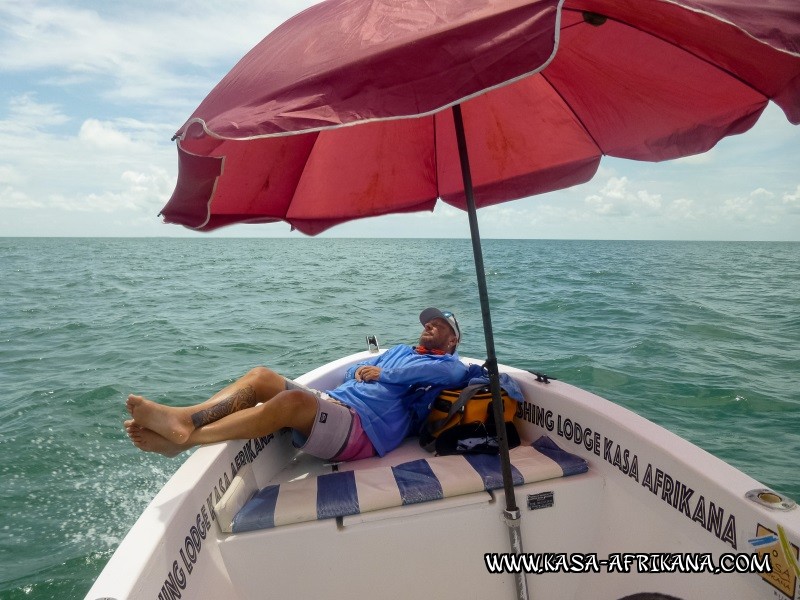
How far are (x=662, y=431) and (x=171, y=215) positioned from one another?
2251 mm

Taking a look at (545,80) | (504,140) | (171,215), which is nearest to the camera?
(171,215)

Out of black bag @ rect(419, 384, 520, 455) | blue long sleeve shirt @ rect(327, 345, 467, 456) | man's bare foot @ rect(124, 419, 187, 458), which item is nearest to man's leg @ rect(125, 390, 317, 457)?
man's bare foot @ rect(124, 419, 187, 458)

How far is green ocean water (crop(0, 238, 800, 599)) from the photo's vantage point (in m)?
4.45

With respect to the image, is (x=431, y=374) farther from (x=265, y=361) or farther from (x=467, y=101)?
(x=265, y=361)

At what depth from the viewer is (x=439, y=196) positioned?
3.57 meters

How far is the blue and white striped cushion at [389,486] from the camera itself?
2.25 meters

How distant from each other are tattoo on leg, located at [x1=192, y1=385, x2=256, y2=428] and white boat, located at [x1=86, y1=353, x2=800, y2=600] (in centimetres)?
16

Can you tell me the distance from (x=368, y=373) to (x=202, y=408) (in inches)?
41.7

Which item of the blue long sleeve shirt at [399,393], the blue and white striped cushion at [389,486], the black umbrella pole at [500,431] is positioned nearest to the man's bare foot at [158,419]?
the blue and white striped cushion at [389,486]

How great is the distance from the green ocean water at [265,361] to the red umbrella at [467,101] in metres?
3.12

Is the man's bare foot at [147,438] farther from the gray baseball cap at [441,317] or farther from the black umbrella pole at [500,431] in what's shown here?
the gray baseball cap at [441,317]

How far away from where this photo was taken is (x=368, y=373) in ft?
11.0

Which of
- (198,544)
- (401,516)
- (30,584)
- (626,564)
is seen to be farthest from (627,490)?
(30,584)

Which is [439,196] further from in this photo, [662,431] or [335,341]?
[335,341]
